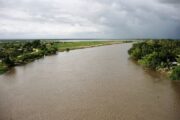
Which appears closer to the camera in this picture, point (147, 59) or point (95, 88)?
point (95, 88)

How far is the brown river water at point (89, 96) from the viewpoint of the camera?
17.3m

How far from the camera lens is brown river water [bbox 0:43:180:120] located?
17297 mm

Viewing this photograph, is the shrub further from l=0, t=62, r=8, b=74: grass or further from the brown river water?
l=0, t=62, r=8, b=74: grass

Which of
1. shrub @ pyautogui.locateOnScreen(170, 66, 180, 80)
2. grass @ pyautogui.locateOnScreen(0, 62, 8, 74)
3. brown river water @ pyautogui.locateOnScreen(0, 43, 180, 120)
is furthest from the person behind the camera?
grass @ pyautogui.locateOnScreen(0, 62, 8, 74)

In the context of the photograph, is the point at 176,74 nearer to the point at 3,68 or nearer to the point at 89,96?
the point at 89,96

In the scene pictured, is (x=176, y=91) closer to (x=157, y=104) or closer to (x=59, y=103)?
(x=157, y=104)

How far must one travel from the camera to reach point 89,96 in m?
21.6

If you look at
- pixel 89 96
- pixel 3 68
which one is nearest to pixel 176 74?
pixel 89 96

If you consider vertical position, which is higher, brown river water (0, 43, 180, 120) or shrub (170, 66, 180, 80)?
shrub (170, 66, 180, 80)

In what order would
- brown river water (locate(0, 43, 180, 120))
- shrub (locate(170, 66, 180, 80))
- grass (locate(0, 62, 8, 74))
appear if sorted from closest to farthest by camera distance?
brown river water (locate(0, 43, 180, 120)), shrub (locate(170, 66, 180, 80)), grass (locate(0, 62, 8, 74))

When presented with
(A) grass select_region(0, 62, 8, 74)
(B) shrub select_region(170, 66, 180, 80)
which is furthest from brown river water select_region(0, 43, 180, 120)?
(A) grass select_region(0, 62, 8, 74)

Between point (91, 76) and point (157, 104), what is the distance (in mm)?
11937

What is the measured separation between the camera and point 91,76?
98.3 feet

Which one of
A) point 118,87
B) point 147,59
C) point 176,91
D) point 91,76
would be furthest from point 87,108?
point 147,59
